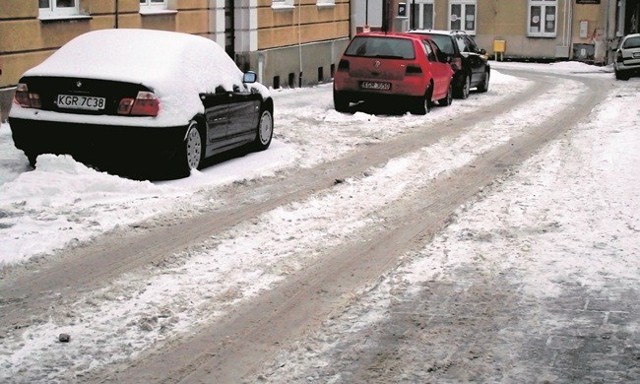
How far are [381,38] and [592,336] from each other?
588 inches

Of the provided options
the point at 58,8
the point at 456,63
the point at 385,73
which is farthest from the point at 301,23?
the point at 58,8

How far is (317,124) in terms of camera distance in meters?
18.5

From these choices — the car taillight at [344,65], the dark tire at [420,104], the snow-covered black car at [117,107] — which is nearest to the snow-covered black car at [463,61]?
the dark tire at [420,104]

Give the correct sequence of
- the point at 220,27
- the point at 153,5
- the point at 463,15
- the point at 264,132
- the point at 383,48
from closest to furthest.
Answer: the point at 264,132 → the point at 383,48 → the point at 153,5 → the point at 220,27 → the point at 463,15

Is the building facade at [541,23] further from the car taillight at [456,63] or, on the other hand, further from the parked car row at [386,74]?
the parked car row at [386,74]

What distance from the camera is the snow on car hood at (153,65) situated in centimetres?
1175

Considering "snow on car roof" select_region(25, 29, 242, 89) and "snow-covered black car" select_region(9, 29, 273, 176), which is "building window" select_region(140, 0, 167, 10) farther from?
"snow-covered black car" select_region(9, 29, 273, 176)

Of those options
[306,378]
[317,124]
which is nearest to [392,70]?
[317,124]

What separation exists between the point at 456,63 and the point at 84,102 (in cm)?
1517

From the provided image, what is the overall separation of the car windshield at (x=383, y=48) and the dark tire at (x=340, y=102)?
0.76 m

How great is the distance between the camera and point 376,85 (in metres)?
20.6

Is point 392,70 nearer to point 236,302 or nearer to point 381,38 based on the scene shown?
point 381,38

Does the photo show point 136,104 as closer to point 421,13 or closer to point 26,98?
point 26,98

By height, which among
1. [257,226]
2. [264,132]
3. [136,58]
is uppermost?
[136,58]
